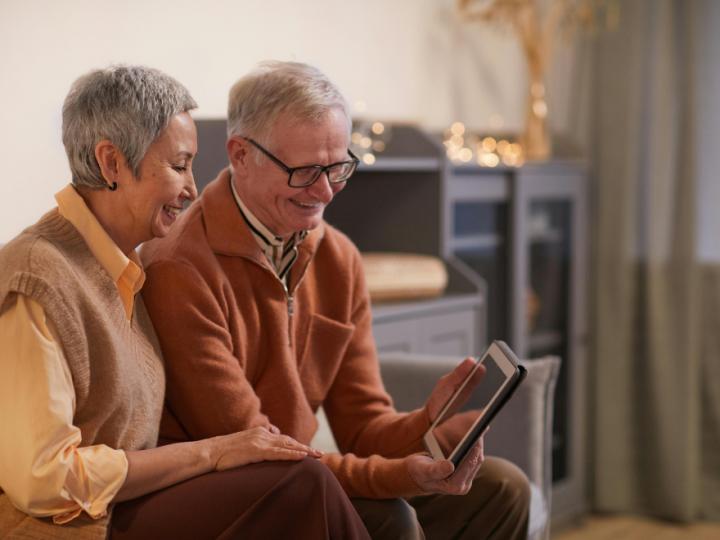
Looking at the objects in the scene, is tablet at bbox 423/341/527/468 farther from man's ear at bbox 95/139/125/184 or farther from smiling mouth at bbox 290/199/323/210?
man's ear at bbox 95/139/125/184

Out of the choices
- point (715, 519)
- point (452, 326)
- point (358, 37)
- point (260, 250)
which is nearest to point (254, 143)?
point (260, 250)

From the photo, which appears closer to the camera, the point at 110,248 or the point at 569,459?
the point at 110,248

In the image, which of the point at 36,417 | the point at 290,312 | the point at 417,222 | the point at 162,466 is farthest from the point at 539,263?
the point at 36,417

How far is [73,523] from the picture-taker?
1.29m

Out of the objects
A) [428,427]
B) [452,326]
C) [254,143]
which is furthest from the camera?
[452,326]

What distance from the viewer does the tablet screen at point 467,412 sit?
5.45 feet

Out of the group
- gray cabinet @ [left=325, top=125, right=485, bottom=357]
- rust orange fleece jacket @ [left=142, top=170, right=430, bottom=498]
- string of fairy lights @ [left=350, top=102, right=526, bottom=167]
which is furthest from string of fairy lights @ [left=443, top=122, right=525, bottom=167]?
rust orange fleece jacket @ [left=142, top=170, right=430, bottom=498]

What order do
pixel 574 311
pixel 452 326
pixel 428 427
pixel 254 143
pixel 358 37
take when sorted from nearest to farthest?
1. pixel 254 143
2. pixel 428 427
3. pixel 452 326
4. pixel 358 37
5. pixel 574 311

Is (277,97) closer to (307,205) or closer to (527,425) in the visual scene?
(307,205)

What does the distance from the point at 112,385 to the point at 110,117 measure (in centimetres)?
33

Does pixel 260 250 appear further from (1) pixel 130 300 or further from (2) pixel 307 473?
(2) pixel 307 473

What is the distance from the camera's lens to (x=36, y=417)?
1.21 meters

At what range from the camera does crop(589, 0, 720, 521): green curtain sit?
3.64m

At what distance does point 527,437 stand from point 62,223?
1.11 metres
